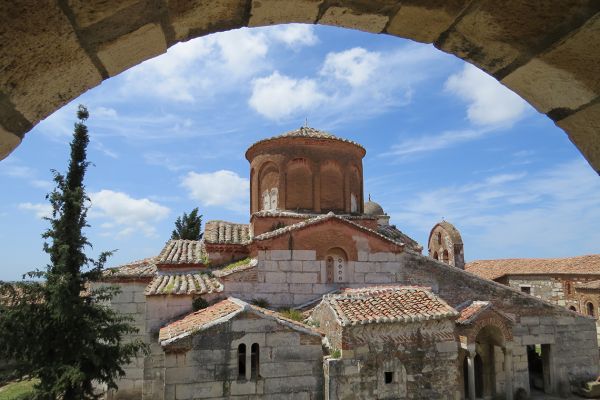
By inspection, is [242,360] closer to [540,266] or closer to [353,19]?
[353,19]

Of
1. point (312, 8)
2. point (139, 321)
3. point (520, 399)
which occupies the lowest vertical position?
point (520, 399)

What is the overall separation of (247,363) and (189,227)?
1777 cm

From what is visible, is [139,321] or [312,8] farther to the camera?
[139,321]

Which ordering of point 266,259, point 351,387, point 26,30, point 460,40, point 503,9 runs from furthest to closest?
point 266,259 < point 351,387 < point 460,40 < point 503,9 < point 26,30

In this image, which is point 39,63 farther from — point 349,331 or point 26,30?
point 349,331

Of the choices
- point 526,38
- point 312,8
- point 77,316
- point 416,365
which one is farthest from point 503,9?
point 77,316

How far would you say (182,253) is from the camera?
12.7 metres

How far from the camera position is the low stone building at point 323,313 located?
812cm

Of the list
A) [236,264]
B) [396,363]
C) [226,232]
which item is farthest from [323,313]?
[226,232]

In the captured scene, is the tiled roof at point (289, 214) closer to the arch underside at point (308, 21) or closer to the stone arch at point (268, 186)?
the stone arch at point (268, 186)

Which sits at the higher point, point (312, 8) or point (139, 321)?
point (312, 8)

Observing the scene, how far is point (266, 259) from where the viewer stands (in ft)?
35.8

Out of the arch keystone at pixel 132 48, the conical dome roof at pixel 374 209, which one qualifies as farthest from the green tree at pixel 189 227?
the arch keystone at pixel 132 48

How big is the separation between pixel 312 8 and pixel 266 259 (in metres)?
9.47
